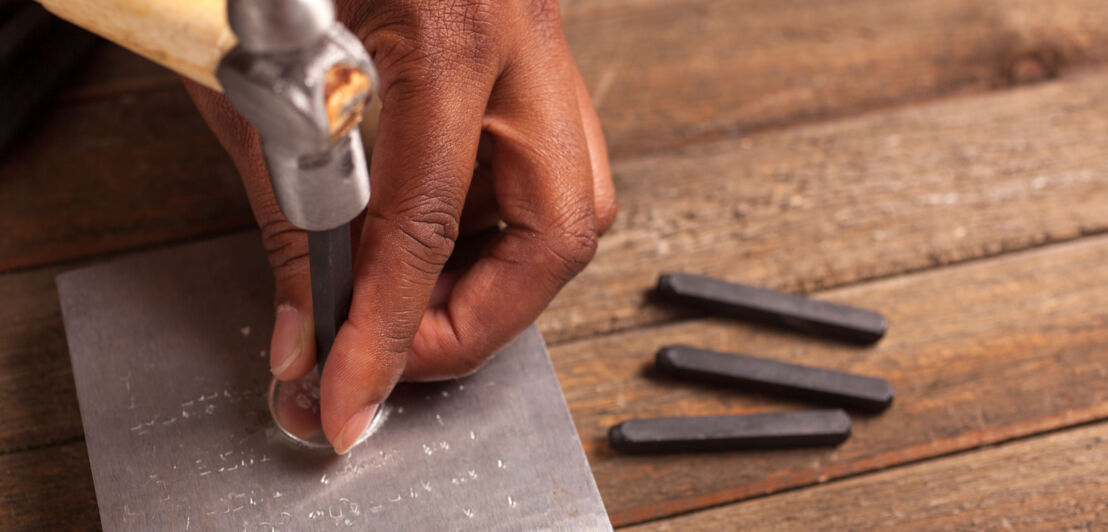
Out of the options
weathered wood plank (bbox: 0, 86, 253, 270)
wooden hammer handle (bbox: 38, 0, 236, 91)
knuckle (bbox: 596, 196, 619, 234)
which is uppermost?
wooden hammer handle (bbox: 38, 0, 236, 91)

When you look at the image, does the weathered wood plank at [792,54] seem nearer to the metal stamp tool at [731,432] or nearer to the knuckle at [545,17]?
the knuckle at [545,17]

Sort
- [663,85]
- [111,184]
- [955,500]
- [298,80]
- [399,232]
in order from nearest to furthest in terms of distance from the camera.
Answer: [298,80]
[399,232]
[955,500]
[111,184]
[663,85]

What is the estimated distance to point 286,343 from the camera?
0.69 metres

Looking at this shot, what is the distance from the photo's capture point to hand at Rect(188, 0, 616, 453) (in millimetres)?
659

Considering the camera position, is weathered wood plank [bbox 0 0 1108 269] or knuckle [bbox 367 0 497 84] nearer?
knuckle [bbox 367 0 497 84]

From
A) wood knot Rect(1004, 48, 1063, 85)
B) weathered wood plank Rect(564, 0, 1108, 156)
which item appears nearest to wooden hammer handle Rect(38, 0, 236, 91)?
weathered wood plank Rect(564, 0, 1108, 156)

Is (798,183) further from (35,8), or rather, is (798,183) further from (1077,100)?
(35,8)

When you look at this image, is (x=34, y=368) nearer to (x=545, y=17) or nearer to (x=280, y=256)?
(x=280, y=256)

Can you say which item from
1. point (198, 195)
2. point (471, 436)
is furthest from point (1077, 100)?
point (198, 195)

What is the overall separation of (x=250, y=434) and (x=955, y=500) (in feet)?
2.00

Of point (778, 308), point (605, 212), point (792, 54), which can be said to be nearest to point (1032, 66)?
point (792, 54)

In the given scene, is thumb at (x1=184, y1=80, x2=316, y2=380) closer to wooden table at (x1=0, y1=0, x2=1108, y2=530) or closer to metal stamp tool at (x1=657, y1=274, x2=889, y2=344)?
wooden table at (x1=0, y1=0, x2=1108, y2=530)

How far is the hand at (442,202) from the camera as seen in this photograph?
A: 659 millimetres

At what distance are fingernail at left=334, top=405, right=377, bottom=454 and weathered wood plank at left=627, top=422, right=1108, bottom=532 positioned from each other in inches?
9.9
